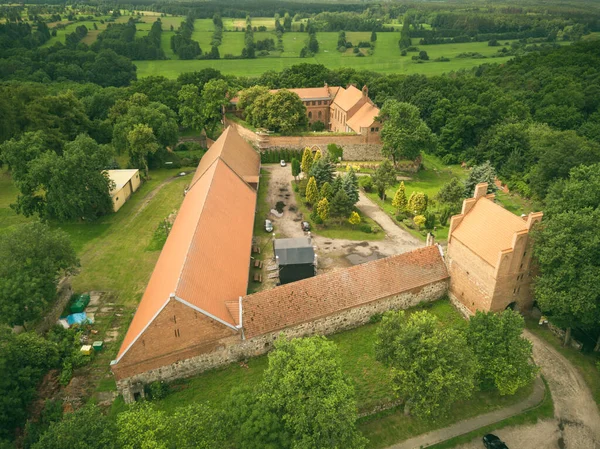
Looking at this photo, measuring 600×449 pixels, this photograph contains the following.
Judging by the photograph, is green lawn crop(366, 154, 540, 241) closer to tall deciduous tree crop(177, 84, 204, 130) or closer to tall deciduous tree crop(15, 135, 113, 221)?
tall deciduous tree crop(177, 84, 204, 130)

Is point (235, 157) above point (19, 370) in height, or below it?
above

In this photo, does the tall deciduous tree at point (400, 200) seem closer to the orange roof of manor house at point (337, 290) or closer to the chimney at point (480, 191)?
the orange roof of manor house at point (337, 290)

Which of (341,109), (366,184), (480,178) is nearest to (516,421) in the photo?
(480,178)

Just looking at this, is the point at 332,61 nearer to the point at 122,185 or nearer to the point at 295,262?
the point at 122,185

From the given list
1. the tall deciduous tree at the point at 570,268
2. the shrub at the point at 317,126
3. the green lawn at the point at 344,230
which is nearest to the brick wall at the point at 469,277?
the tall deciduous tree at the point at 570,268

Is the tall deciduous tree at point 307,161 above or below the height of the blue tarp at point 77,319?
above
